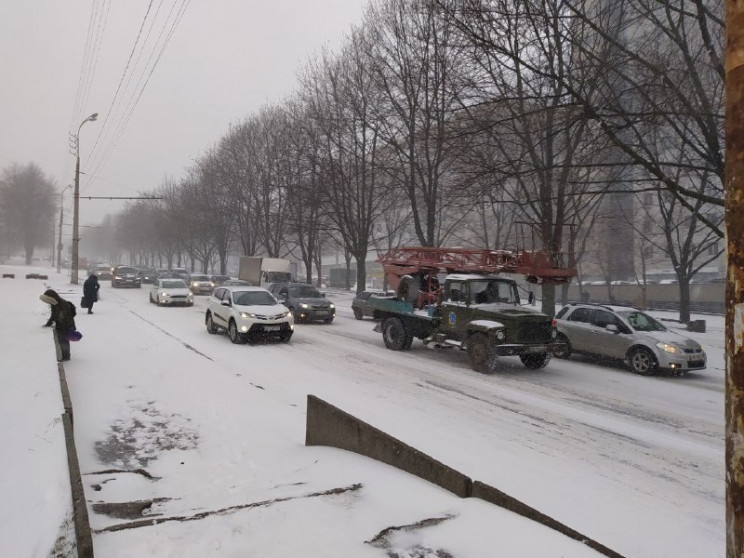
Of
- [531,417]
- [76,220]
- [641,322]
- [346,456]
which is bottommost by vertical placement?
[531,417]

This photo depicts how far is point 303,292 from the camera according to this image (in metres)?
21.0

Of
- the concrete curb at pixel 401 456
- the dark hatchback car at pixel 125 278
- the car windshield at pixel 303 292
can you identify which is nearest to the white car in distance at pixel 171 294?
the car windshield at pixel 303 292

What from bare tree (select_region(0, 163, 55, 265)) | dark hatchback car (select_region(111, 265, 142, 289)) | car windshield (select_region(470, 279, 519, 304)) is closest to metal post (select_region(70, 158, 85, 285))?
dark hatchback car (select_region(111, 265, 142, 289))

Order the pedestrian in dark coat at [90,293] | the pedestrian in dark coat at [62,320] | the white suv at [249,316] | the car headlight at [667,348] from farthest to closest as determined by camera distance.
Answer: the pedestrian in dark coat at [90,293] → the white suv at [249,316] → the car headlight at [667,348] → the pedestrian in dark coat at [62,320]

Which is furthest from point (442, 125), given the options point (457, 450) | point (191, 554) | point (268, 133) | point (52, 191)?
point (52, 191)

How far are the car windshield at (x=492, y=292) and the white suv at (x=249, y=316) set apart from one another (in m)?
5.47

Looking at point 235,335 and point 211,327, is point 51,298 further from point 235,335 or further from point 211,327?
point 211,327

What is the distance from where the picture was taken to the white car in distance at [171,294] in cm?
2431

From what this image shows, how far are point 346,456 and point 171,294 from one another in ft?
71.0

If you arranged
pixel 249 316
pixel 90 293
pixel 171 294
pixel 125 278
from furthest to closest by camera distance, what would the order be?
pixel 125 278, pixel 171 294, pixel 90 293, pixel 249 316

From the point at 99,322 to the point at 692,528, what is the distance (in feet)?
58.7

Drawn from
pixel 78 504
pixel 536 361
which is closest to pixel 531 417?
pixel 536 361

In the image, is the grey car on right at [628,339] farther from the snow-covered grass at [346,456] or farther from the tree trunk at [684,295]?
the tree trunk at [684,295]

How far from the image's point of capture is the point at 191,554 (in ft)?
10.7
